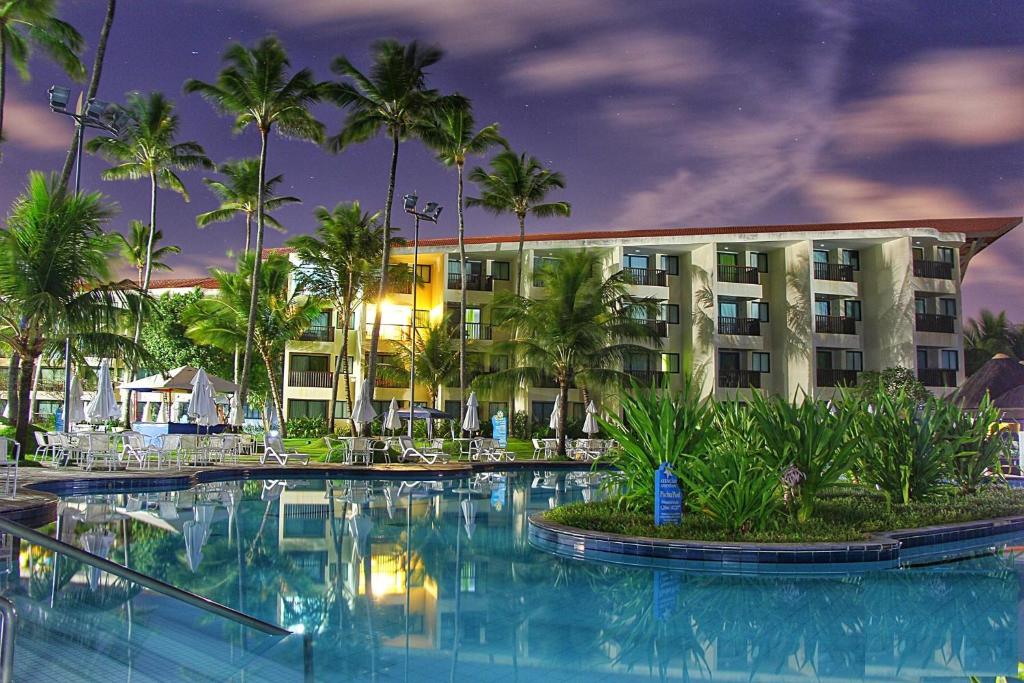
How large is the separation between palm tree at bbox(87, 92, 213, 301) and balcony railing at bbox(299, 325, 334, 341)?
7.07m

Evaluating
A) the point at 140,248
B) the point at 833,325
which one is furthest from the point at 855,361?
the point at 140,248

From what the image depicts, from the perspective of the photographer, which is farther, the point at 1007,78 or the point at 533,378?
the point at 1007,78

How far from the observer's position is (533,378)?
31.6 meters

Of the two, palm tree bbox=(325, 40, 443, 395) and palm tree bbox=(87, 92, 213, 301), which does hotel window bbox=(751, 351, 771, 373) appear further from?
palm tree bbox=(87, 92, 213, 301)

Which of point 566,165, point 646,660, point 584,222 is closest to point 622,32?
point 566,165

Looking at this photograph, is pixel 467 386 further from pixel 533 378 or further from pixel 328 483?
pixel 328 483

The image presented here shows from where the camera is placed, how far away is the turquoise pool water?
5762 millimetres

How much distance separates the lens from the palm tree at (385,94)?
1094 inches

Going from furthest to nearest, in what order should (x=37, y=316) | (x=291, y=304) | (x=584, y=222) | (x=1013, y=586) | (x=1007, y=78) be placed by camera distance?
1. (x=584, y=222)
2. (x=1007, y=78)
3. (x=291, y=304)
4. (x=37, y=316)
5. (x=1013, y=586)

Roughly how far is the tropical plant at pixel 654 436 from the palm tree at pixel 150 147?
96.2 feet

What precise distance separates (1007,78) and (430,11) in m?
30.5

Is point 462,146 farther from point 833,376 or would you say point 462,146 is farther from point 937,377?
point 937,377

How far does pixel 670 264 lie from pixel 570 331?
10812mm

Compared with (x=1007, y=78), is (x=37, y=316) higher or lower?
lower
